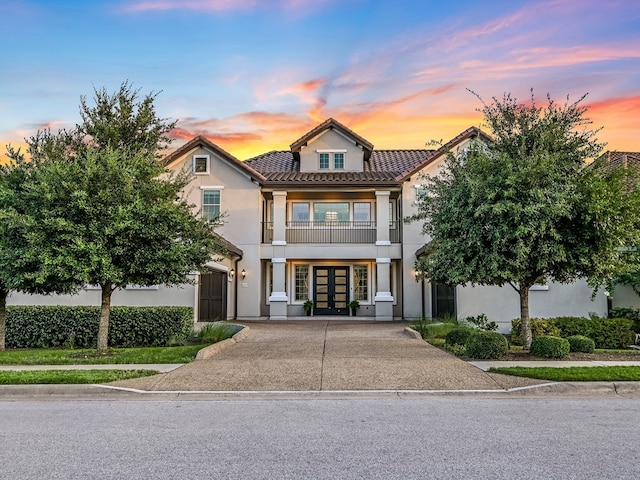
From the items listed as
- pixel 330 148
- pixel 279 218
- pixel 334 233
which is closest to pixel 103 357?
pixel 279 218

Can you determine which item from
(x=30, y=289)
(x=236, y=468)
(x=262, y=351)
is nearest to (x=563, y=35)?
(x=262, y=351)

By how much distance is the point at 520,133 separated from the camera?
1373 cm

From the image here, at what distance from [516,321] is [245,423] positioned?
1397 cm

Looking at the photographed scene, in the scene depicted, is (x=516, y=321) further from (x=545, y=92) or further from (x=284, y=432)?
(x=284, y=432)

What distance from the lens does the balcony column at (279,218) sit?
25.2 meters

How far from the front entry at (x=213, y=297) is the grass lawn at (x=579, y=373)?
11893mm

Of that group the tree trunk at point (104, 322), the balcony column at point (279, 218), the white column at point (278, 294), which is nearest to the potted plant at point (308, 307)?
the white column at point (278, 294)

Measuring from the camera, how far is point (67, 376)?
10344 mm

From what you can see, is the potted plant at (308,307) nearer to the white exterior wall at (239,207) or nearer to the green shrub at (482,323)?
the white exterior wall at (239,207)

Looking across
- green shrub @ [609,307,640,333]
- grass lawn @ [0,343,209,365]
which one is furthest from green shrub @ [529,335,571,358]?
green shrub @ [609,307,640,333]

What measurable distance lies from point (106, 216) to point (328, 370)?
6.62 metres

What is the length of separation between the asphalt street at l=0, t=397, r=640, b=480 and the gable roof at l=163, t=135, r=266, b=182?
1689cm

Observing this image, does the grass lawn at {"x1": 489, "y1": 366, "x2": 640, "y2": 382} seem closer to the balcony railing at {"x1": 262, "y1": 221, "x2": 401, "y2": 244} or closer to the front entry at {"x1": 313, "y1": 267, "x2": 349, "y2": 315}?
the balcony railing at {"x1": 262, "y1": 221, "x2": 401, "y2": 244}

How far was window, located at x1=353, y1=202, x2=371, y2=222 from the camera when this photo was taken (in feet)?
88.6
